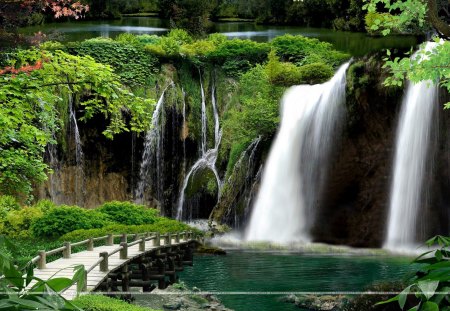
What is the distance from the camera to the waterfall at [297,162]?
2395cm

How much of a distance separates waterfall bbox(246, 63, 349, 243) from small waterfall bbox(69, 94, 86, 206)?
8630 mm

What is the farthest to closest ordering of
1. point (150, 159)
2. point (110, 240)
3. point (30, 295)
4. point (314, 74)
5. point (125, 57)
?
point (125, 57), point (150, 159), point (314, 74), point (110, 240), point (30, 295)

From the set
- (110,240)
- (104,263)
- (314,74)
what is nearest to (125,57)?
(314,74)

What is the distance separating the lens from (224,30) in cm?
4738

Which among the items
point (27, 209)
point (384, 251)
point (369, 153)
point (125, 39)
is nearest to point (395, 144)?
point (369, 153)

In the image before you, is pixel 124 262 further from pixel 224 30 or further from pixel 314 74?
pixel 224 30

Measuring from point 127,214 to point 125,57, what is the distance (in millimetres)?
11075

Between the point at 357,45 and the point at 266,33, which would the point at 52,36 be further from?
the point at 266,33

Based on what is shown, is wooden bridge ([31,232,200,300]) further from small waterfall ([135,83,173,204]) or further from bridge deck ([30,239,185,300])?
small waterfall ([135,83,173,204])

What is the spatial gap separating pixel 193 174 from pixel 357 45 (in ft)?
50.0

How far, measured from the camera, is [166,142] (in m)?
30.7

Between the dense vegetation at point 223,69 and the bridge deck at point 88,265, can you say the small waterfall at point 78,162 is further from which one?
the bridge deck at point 88,265

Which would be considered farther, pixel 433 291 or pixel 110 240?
pixel 110 240

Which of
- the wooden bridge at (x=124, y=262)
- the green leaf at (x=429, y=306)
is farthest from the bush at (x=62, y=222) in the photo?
the green leaf at (x=429, y=306)
